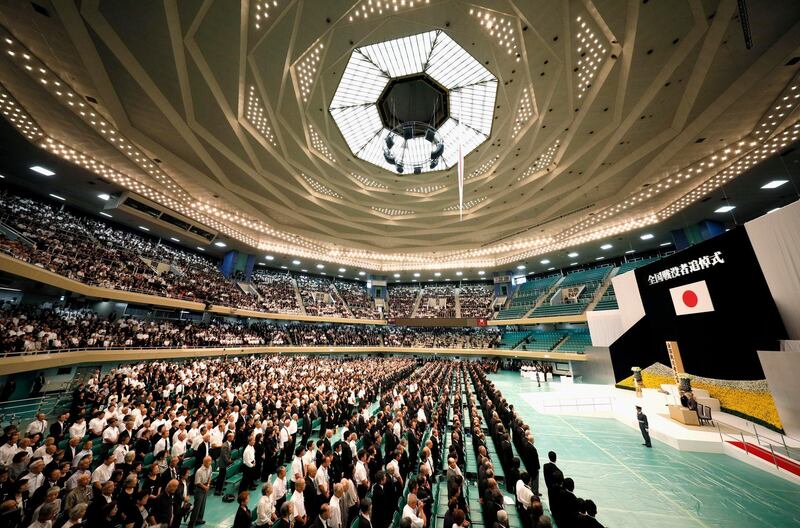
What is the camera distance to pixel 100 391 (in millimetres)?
11031

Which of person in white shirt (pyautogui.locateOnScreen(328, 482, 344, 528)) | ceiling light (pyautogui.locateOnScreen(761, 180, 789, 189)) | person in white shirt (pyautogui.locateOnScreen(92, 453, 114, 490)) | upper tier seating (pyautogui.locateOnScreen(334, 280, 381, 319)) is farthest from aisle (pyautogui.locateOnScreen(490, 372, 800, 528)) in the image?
upper tier seating (pyautogui.locateOnScreen(334, 280, 381, 319))

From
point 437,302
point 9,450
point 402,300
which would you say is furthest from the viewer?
point 402,300

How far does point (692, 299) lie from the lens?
1073 centimetres

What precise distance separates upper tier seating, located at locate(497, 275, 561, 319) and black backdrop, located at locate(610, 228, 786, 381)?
19.0 meters

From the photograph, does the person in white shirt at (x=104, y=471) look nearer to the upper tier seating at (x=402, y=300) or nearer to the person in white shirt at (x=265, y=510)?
the person in white shirt at (x=265, y=510)

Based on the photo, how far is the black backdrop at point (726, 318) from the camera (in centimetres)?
859

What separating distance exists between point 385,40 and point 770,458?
2026 cm

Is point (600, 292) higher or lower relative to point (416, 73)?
lower

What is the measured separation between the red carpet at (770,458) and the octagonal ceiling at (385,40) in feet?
37.6

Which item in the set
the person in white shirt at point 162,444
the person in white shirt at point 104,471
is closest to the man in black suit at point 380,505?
the person in white shirt at point 104,471

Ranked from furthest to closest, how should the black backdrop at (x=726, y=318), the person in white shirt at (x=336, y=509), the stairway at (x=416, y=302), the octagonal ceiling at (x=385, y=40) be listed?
1. the stairway at (x=416, y=302)
2. the octagonal ceiling at (x=385, y=40)
3. the black backdrop at (x=726, y=318)
4. the person in white shirt at (x=336, y=509)

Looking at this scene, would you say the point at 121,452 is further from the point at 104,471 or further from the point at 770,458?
the point at 770,458

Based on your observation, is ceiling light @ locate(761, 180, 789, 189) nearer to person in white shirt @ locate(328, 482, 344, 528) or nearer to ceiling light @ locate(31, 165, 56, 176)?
person in white shirt @ locate(328, 482, 344, 528)

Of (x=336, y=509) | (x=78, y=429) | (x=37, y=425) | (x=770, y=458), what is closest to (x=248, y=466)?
(x=336, y=509)
